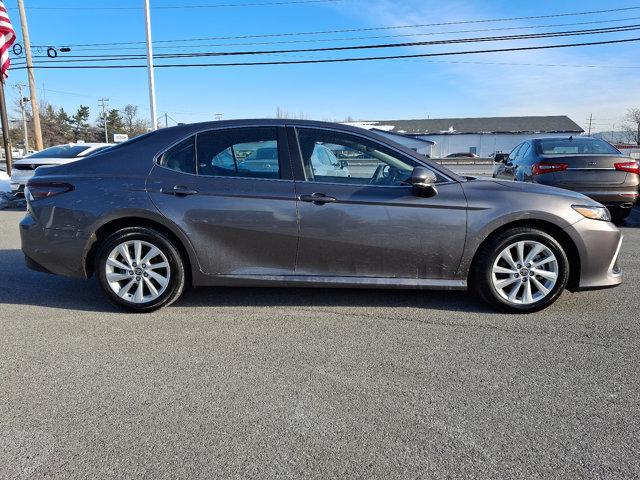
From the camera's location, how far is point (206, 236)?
3.92 metres

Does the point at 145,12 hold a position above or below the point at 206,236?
above

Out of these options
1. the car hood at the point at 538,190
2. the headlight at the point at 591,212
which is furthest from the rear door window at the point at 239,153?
the headlight at the point at 591,212

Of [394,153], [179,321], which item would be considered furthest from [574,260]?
[179,321]

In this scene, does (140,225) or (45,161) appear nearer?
(140,225)

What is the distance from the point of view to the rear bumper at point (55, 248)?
13.2ft

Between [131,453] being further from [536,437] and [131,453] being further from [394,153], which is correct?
[394,153]

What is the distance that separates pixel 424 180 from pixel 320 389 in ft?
5.99

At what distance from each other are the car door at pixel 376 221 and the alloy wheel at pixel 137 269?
3.87 feet

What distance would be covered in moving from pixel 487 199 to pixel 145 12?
16.3m

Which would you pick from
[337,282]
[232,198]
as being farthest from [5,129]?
[337,282]

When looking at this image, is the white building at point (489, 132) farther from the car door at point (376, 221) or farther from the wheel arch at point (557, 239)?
the car door at point (376, 221)

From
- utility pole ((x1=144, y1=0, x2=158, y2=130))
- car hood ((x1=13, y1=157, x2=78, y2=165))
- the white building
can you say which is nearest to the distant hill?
the white building

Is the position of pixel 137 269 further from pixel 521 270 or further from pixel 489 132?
pixel 489 132

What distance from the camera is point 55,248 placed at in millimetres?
4047
